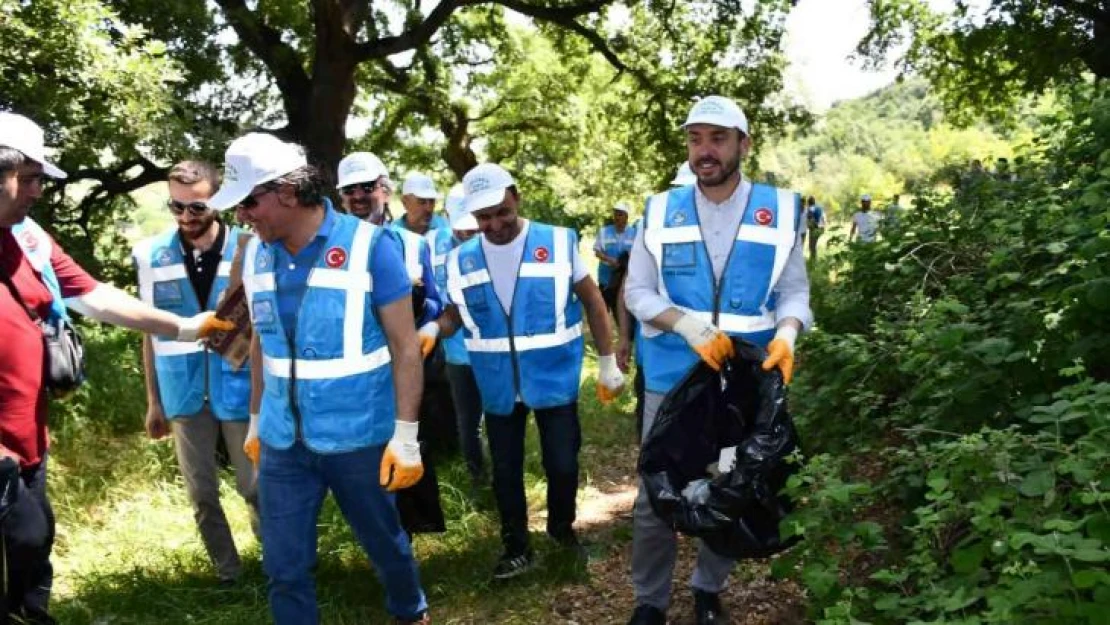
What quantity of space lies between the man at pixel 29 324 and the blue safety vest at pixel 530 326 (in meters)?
1.13

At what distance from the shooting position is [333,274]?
2826mm

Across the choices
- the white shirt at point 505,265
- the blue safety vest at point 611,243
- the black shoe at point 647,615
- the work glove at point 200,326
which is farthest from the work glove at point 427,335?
the blue safety vest at point 611,243

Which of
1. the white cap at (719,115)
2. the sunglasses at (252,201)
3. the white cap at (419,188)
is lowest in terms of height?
the sunglasses at (252,201)

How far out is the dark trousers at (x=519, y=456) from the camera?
13.1 ft

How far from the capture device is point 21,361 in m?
3.11

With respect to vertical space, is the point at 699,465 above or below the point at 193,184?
below

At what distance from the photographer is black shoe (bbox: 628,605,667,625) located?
3.26m

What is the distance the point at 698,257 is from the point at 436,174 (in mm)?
17957

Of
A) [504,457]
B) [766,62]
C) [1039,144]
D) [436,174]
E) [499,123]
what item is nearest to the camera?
[504,457]

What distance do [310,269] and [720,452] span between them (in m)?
1.55

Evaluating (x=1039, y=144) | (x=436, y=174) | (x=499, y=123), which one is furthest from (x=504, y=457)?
(x=436, y=174)

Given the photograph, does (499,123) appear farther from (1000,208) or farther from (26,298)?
(26,298)

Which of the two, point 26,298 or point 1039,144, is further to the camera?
point 1039,144

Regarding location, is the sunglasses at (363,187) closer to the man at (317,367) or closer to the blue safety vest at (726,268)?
the man at (317,367)
